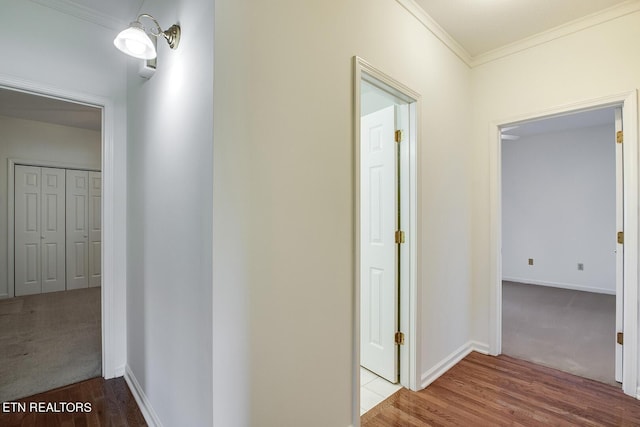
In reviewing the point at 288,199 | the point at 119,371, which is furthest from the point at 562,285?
the point at 119,371

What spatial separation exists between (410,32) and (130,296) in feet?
9.84

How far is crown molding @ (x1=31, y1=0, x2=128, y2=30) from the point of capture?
2047 mm

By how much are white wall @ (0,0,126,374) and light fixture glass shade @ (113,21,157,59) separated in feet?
3.50

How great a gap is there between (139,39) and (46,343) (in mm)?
3283

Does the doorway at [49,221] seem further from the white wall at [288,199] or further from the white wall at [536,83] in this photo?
the white wall at [536,83]

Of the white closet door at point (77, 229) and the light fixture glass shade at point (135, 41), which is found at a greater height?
the light fixture glass shade at point (135, 41)

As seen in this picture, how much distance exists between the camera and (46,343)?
292 cm

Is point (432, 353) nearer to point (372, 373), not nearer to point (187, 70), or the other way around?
point (372, 373)

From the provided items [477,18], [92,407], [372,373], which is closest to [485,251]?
[372,373]

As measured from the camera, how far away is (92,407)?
6.46 ft

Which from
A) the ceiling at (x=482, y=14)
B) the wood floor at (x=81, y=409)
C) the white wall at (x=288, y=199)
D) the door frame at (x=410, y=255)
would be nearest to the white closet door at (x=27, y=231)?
the wood floor at (x=81, y=409)

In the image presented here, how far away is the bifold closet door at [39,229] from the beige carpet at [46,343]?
0.36 meters

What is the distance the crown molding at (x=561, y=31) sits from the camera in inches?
83.0

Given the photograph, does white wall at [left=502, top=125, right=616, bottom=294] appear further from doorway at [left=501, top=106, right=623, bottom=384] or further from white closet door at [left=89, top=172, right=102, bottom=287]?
white closet door at [left=89, top=172, right=102, bottom=287]
